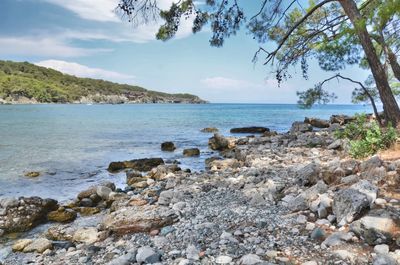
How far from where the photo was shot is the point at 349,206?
517 centimetres

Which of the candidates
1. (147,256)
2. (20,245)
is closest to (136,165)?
(20,245)

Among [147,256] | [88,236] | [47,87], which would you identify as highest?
[47,87]

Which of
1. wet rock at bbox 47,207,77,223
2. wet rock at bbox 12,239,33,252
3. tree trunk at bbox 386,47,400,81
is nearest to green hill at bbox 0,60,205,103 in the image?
wet rock at bbox 47,207,77,223

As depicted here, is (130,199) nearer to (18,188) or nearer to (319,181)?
(319,181)

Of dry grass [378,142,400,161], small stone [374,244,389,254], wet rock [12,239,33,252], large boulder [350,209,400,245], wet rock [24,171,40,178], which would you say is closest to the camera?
small stone [374,244,389,254]

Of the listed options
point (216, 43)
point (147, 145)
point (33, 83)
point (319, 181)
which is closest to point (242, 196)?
point (319, 181)

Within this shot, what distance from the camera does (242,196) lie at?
7.45 metres

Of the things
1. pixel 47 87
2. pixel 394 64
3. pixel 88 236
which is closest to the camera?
pixel 88 236

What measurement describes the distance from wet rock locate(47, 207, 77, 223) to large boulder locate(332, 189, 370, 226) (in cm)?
649

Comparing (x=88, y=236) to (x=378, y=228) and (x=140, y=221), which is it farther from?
(x=378, y=228)

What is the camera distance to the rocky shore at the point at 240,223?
4.57 m

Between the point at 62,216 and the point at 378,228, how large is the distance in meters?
7.38

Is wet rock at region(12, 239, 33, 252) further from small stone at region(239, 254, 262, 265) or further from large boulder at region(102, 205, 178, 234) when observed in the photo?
small stone at region(239, 254, 262, 265)

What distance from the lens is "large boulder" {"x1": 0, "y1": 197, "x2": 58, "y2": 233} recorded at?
27.3ft
